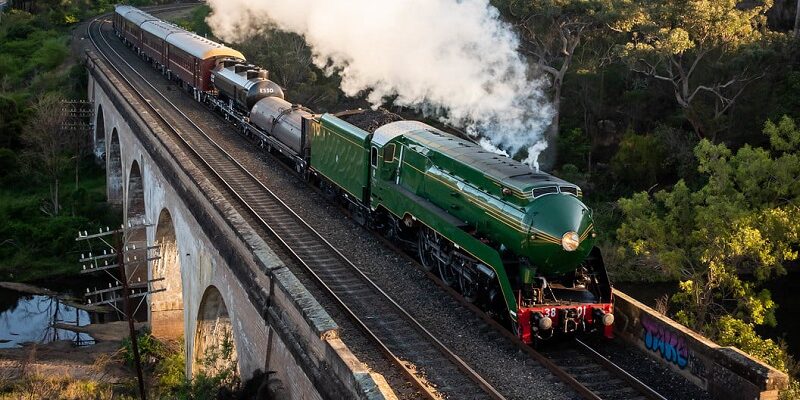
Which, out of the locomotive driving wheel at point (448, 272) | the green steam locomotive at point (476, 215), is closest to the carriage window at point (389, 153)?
the green steam locomotive at point (476, 215)

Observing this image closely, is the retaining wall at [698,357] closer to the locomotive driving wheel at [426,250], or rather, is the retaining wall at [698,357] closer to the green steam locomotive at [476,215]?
the green steam locomotive at [476,215]

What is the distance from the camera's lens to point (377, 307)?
1468 centimetres

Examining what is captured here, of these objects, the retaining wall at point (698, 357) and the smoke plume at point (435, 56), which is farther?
the smoke plume at point (435, 56)

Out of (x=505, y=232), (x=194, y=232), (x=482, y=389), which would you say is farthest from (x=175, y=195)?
(x=482, y=389)

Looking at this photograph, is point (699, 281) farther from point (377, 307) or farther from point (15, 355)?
point (15, 355)

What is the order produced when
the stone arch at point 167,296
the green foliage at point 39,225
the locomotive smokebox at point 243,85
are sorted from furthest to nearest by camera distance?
the green foliage at point 39,225
the locomotive smokebox at point 243,85
the stone arch at point 167,296

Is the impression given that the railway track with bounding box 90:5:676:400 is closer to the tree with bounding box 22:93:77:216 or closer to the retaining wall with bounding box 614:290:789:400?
the retaining wall with bounding box 614:290:789:400

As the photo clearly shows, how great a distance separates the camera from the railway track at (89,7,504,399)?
11.8 metres

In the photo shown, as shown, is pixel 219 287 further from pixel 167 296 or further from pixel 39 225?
pixel 39 225

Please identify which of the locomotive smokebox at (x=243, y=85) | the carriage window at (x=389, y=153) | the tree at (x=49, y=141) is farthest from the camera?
the tree at (x=49, y=141)

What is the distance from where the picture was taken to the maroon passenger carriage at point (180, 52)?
3656cm

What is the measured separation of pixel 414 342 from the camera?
13188 mm

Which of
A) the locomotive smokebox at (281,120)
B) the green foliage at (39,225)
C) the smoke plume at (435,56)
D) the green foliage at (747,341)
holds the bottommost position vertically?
the green foliage at (39,225)

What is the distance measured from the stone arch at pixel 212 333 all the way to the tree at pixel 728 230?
1081 cm
